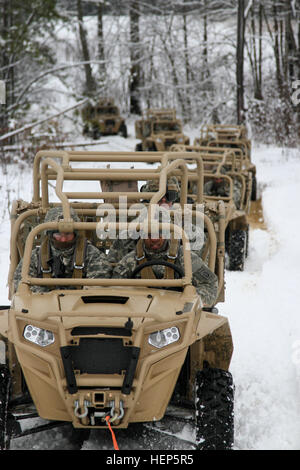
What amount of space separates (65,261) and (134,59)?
27986mm

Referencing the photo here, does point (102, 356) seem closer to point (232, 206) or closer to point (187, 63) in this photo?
point (232, 206)

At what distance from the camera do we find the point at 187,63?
2839 cm

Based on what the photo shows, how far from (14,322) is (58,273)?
0.98 m

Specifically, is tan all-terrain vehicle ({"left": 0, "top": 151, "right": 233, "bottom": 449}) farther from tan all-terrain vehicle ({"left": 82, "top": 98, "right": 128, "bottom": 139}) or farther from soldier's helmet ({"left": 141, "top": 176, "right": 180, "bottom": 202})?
tan all-terrain vehicle ({"left": 82, "top": 98, "right": 128, "bottom": 139})

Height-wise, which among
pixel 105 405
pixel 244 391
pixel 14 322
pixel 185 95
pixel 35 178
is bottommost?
pixel 244 391

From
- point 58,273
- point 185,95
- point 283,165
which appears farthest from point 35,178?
point 185,95

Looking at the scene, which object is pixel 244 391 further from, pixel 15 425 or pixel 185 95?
pixel 185 95

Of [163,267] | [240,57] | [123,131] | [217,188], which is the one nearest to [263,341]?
[163,267]

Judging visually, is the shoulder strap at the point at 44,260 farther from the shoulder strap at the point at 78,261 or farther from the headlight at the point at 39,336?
the headlight at the point at 39,336

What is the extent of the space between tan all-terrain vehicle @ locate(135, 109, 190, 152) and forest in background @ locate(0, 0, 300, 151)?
2086mm

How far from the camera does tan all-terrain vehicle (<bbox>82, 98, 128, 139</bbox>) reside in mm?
23266

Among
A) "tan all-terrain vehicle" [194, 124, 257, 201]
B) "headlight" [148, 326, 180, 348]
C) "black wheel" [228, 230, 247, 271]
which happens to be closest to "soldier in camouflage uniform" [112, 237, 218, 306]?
"headlight" [148, 326, 180, 348]

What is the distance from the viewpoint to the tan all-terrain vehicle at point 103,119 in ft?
76.3

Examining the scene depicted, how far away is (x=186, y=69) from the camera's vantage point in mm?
28703
